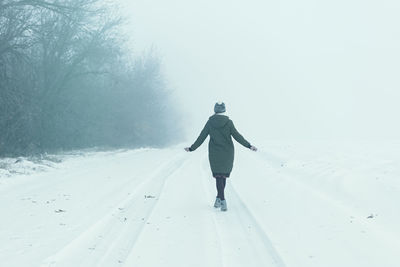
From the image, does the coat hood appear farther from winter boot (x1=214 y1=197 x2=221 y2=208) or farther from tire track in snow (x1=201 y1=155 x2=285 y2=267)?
tire track in snow (x1=201 y1=155 x2=285 y2=267)

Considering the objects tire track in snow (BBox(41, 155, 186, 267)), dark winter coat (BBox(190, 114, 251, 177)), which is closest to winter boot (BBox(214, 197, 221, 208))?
dark winter coat (BBox(190, 114, 251, 177))

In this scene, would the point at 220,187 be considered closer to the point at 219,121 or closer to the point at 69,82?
the point at 219,121

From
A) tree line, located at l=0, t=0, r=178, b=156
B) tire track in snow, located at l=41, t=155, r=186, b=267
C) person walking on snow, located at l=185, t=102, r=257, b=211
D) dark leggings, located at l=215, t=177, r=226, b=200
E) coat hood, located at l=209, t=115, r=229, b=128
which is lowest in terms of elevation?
tire track in snow, located at l=41, t=155, r=186, b=267

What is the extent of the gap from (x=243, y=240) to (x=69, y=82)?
25665 mm

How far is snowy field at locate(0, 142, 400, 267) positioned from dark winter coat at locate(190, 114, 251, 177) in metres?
0.83

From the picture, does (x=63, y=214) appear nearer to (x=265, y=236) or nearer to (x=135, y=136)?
(x=265, y=236)

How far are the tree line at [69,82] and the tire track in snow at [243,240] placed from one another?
1369cm

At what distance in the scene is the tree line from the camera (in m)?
20.2

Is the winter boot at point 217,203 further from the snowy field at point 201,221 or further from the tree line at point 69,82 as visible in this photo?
the tree line at point 69,82

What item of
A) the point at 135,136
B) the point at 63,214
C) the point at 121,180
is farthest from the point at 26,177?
the point at 135,136

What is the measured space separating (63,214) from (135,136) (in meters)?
35.9

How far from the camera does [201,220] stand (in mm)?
8305

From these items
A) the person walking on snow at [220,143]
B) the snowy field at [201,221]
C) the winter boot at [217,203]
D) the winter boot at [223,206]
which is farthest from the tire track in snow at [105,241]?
the person walking on snow at [220,143]

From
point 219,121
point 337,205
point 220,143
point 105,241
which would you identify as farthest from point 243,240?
point 219,121
